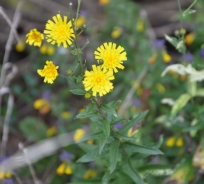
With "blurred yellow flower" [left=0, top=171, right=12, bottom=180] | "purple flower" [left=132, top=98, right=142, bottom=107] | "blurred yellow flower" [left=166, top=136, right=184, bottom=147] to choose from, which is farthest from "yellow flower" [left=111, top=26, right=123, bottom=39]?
"blurred yellow flower" [left=0, top=171, right=12, bottom=180]

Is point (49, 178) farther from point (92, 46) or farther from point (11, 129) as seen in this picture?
point (92, 46)

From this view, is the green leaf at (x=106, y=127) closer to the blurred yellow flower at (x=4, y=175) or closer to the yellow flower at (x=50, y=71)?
the yellow flower at (x=50, y=71)

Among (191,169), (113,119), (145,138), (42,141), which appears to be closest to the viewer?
→ (113,119)

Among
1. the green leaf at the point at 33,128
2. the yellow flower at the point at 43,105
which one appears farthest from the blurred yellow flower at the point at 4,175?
the yellow flower at the point at 43,105

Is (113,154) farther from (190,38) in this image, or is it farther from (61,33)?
(190,38)

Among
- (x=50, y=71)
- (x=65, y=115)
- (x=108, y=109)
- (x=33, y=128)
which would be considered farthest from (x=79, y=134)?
(x=50, y=71)

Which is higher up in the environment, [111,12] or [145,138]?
[111,12]

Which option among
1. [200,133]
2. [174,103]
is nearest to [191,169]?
[200,133]
